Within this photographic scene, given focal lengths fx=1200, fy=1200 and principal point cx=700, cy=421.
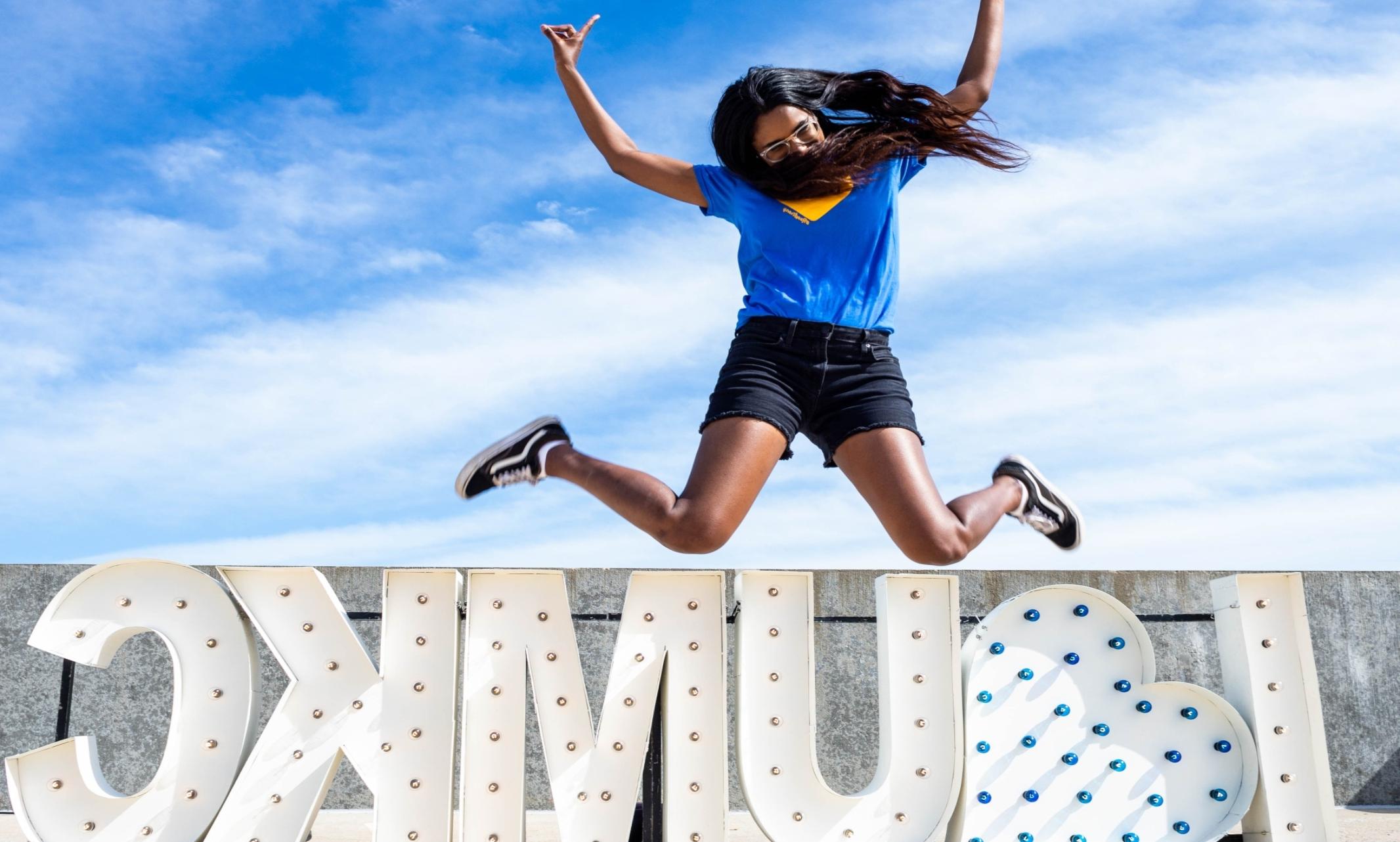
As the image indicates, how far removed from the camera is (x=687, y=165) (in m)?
4.22

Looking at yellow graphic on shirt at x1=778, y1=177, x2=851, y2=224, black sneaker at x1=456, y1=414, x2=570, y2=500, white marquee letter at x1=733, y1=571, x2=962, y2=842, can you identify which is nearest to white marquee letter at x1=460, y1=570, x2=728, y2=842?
white marquee letter at x1=733, y1=571, x2=962, y2=842

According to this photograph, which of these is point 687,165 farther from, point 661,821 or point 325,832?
point 325,832

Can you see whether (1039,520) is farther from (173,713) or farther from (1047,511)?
(173,713)

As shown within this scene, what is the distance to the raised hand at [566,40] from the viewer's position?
14.3 feet

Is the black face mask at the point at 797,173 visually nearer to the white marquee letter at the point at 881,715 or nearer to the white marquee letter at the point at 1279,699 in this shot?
the white marquee letter at the point at 881,715

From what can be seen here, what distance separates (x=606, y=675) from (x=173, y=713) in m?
2.31

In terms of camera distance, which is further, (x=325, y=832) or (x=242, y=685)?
(x=325, y=832)

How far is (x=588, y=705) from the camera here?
4.21 m

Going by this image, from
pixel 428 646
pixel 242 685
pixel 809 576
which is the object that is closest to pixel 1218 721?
pixel 809 576

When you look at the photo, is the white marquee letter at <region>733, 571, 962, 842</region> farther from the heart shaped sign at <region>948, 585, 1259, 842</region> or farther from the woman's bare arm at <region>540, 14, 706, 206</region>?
the woman's bare arm at <region>540, 14, 706, 206</region>

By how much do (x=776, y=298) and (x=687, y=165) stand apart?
63 centimetres

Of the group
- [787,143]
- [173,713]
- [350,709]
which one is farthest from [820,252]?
[173,713]

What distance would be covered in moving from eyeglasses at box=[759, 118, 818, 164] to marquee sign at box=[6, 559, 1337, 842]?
1451mm

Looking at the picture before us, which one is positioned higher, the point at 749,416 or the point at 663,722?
the point at 749,416
